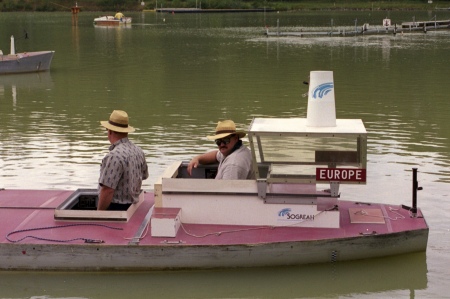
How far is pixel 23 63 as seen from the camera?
1375 inches

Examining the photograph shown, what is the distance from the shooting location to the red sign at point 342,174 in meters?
10.3

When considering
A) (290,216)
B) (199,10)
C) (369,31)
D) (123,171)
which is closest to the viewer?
(290,216)

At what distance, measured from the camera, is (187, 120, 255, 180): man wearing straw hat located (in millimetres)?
10781

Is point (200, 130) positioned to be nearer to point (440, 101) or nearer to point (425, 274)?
point (440, 101)

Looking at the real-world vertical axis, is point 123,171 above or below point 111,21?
below

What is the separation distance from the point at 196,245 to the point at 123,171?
1.42 metres

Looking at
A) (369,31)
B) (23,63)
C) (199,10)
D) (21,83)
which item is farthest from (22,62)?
(199,10)

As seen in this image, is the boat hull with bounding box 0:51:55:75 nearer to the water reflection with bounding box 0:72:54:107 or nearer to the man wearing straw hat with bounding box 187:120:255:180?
the water reflection with bounding box 0:72:54:107

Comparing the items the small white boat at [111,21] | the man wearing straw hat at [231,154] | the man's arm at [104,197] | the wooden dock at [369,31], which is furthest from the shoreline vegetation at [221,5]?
the man's arm at [104,197]

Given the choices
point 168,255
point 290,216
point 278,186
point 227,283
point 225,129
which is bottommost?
point 227,283

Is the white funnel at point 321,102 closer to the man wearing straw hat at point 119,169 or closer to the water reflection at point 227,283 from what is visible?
the water reflection at point 227,283

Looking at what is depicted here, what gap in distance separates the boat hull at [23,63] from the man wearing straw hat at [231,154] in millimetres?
25087

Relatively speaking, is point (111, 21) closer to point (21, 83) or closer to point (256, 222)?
point (21, 83)

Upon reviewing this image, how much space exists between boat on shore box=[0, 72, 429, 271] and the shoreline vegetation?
137 meters
